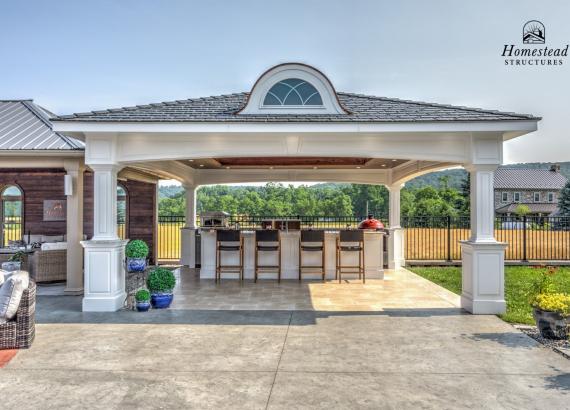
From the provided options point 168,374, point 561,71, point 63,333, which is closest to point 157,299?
point 63,333

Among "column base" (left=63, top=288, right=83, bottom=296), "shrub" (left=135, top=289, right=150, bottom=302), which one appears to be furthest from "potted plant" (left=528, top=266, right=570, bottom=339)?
"column base" (left=63, top=288, right=83, bottom=296)

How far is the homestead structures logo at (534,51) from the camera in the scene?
8992mm

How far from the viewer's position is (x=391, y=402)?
10.6 feet

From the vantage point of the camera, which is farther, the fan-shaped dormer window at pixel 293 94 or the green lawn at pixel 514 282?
the fan-shaped dormer window at pixel 293 94

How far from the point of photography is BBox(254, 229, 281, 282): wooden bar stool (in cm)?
895

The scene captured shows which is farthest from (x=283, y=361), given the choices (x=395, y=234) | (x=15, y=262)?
(x=395, y=234)

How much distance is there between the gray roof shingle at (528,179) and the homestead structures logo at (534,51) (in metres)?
46.0

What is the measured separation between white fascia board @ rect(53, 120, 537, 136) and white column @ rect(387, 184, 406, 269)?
18.1ft

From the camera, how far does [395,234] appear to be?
11.4 meters

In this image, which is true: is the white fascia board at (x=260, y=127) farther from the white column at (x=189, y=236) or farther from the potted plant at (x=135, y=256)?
the white column at (x=189, y=236)

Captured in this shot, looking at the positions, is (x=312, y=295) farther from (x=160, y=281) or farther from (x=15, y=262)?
(x=15, y=262)

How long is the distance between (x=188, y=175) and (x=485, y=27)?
8.48 m

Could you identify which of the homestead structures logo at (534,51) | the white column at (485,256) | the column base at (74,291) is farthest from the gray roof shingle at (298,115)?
the homestead structures logo at (534,51)

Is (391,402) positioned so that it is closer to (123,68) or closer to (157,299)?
(157,299)
